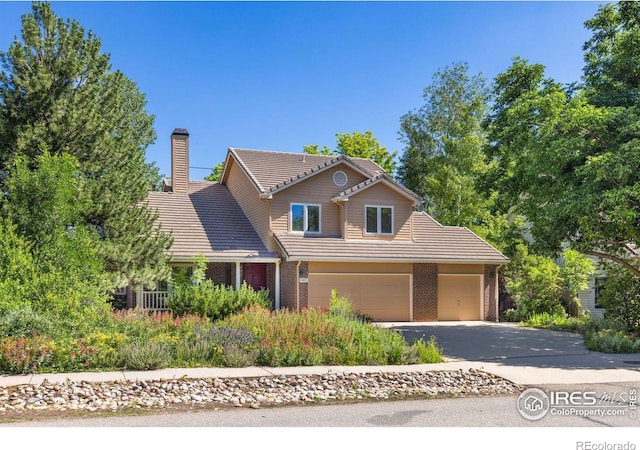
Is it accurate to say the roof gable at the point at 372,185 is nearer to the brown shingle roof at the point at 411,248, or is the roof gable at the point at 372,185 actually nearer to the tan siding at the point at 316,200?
the tan siding at the point at 316,200

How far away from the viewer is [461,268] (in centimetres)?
2605

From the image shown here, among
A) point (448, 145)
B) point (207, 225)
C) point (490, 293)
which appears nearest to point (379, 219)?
point (490, 293)

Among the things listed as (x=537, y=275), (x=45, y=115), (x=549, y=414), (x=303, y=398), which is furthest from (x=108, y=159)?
(x=537, y=275)

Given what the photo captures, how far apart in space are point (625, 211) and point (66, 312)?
521 inches

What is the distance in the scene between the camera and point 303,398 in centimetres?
923

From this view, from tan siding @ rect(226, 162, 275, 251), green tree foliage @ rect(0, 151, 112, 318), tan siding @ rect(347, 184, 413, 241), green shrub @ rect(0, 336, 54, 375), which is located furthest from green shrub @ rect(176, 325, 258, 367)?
tan siding @ rect(347, 184, 413, 241)

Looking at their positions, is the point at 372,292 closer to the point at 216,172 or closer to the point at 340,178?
the point at 340,178

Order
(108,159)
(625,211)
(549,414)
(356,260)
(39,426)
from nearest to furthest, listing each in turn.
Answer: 1. (39,426)
2. (549,414)
3. (625,211)
4. (108,159)
5. (356,260)

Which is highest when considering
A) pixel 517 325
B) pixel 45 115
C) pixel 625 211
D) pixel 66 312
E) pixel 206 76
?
pixel 206 76

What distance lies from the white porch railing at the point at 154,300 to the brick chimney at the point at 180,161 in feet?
22.7

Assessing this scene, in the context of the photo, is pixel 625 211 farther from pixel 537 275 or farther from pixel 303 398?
pixel 537 275

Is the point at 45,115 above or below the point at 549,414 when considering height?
above

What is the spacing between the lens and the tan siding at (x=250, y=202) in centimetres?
2444

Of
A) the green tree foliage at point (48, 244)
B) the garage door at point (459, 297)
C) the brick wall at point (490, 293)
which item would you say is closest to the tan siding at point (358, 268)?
the garage door at point (459, 297)
